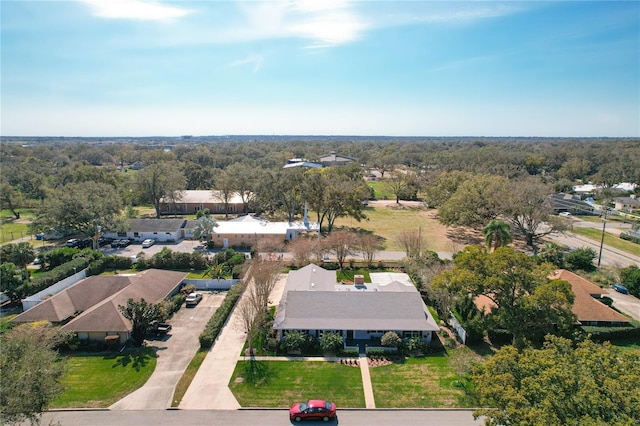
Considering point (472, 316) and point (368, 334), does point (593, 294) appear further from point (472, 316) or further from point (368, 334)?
point (368, 334)

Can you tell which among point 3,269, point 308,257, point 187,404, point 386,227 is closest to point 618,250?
point 386,227

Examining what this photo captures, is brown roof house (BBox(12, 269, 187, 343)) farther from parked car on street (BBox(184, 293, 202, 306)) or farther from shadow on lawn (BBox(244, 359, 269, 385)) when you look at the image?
shadow on lawn (BBox(244, 359, 269, 385))

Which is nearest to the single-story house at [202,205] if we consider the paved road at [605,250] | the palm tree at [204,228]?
the palm tree at [204,228]

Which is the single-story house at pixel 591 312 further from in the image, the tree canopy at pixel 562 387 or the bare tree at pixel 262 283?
the bare tree at pixel 262 283

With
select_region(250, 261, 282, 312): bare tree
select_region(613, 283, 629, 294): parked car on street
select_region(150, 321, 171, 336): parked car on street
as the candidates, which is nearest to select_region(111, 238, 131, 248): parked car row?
select_region(150, 321, 171, 336): parked car on street

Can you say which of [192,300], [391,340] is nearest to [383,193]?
[192,300]

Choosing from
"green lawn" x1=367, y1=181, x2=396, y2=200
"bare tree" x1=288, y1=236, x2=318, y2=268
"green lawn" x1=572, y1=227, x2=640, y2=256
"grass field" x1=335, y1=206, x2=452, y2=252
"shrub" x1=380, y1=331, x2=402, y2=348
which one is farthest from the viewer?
"green lawn" x1=367, y1=181, x2=396, y2=200
